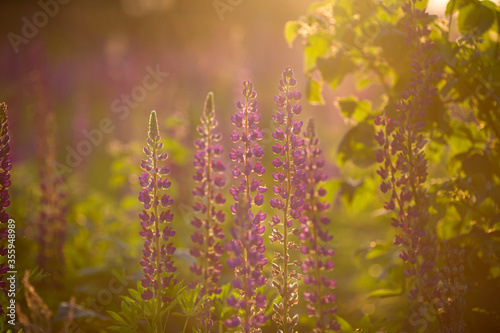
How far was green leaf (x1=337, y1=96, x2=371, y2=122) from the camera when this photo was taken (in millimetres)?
3160

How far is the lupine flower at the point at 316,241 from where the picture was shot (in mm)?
2133

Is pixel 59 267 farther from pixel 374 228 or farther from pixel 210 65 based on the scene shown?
pixel 210 65

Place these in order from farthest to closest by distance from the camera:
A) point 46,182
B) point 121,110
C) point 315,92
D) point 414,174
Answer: point 121,110
point 46,182
point 315,92
point 414,174

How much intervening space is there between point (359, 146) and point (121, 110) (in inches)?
294

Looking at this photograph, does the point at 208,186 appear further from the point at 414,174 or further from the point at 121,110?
the point at 121,110

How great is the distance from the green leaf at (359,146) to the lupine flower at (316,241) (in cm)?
76

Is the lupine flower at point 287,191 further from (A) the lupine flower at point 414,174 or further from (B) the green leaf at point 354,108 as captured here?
(B) the green leaf at point 354,108

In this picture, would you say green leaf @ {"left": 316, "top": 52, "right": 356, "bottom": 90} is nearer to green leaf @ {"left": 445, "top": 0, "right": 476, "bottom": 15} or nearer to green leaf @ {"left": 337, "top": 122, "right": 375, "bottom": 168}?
green leaf @ {"left": 337, "top": 122, "right": 375, "bottom": 168}

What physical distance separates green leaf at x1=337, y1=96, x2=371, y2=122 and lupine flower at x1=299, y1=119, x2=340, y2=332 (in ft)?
3.08

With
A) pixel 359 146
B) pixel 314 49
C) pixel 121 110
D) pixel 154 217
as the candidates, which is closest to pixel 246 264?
pixel 154 217

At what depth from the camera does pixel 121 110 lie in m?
9.57

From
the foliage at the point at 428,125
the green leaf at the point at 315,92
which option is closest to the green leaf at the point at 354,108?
the foliage at the point at 428,125

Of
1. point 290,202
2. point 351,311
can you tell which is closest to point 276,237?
point 290,202

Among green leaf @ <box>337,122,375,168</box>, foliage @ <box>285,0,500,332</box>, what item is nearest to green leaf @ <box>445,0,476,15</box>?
foliage @ <box>285,0,500,332</box>
